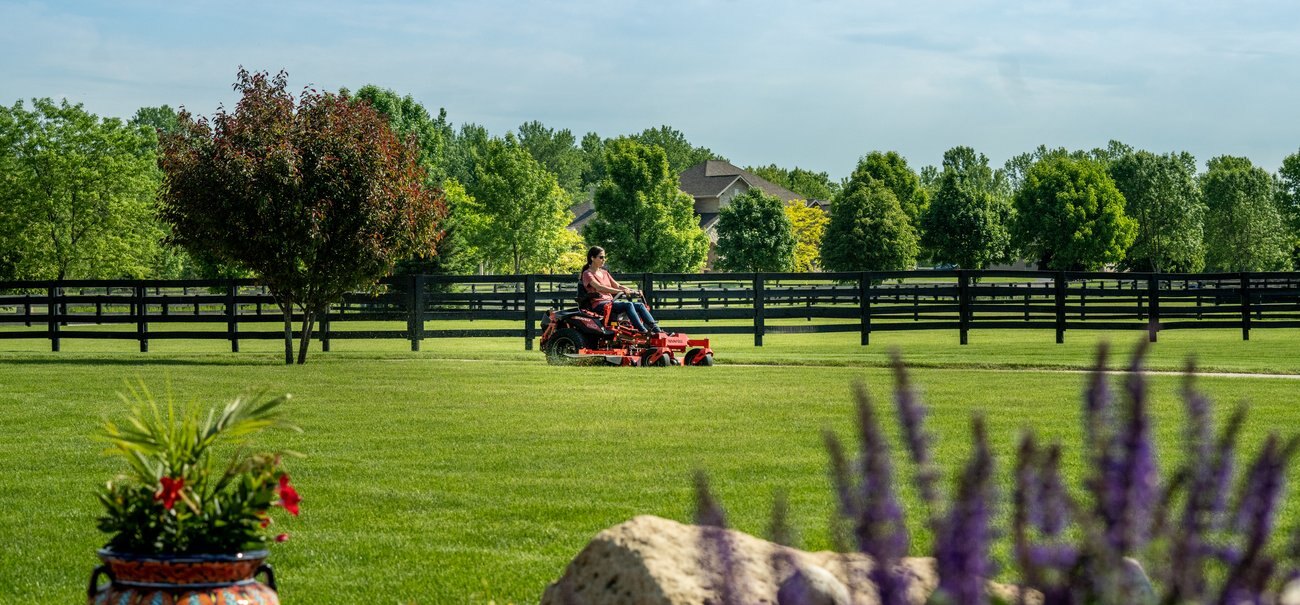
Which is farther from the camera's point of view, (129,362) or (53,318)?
(53,318)

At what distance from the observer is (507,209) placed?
211 ft

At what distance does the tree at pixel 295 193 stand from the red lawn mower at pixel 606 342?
3.51 m

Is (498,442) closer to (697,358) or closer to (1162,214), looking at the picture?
(697,358)

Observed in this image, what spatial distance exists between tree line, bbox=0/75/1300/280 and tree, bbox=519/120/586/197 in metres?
54.7

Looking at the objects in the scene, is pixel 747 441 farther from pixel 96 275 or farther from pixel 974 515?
pixel 96 275

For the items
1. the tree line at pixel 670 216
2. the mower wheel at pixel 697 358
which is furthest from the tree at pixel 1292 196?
the mower wheel at pixel 697 358

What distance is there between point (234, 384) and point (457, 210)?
4555 cm

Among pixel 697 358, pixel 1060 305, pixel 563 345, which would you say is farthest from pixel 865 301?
pixel 563 345

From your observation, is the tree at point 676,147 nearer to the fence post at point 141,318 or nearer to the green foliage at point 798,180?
the green foliage at point 798,180

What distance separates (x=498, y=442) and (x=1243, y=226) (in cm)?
8917

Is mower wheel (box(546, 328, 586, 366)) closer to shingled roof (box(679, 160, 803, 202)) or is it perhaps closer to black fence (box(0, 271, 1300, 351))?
black fence (box(0, 271, 1300, 351))

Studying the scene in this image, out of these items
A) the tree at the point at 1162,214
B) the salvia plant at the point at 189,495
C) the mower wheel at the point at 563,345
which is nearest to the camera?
the salvia plant at the point at 189,495

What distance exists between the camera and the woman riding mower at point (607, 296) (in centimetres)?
2086

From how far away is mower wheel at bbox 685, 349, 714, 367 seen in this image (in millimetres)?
21672
